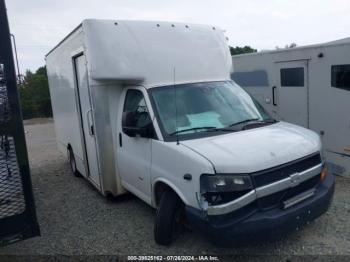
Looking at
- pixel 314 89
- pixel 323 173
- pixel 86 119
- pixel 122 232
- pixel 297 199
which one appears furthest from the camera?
pixel 314 89

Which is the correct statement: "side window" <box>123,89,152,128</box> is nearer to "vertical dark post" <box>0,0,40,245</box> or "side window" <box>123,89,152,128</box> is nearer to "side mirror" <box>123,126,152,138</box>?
"side mirror" <box>123,126,152,138</box>

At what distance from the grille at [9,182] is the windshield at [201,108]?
169 centimetres

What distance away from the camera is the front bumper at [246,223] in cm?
352

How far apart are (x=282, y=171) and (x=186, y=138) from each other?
3.67 feet

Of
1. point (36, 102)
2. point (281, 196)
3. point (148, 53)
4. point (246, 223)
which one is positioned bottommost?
point (246, 223)

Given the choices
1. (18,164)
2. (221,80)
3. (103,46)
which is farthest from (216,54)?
(18,164)

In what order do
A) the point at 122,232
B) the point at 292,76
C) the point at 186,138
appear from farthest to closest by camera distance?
1. the point at 292,76
2. the point at 122,232
3. the point at 186,138

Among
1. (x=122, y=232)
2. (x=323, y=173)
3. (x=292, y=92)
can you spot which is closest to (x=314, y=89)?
(x=292, y=92)

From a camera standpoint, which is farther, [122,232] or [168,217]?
[122,232]

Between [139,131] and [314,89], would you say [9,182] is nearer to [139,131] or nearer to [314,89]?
[139,131]

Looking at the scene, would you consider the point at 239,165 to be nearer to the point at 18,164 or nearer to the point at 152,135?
the point at 152,135

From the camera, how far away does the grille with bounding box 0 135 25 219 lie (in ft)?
11.6

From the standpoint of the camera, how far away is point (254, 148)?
3.75 metres

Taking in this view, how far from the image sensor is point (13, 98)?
3.50 metres
